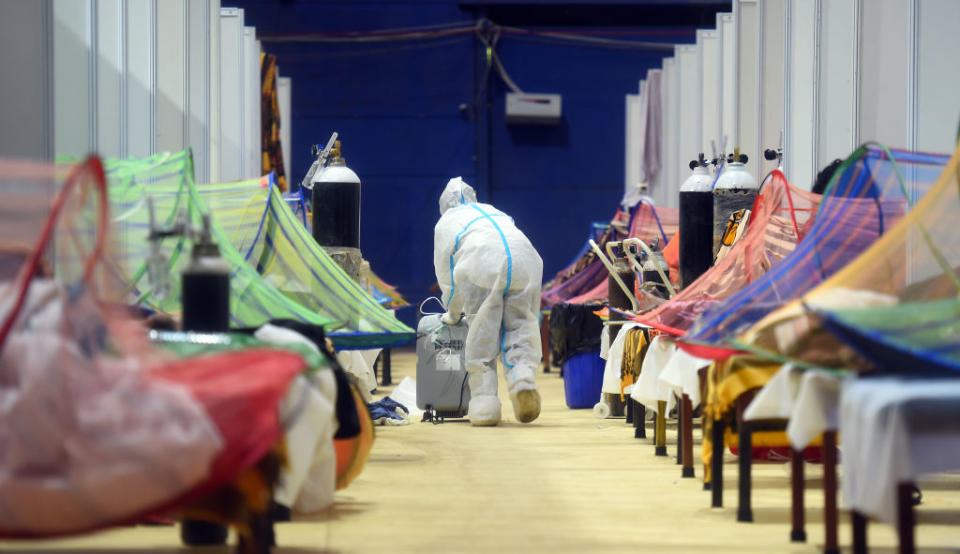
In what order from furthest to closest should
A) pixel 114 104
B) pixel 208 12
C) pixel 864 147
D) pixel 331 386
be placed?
pixel 208 12 → pixel 114 104 → pixel 864 147 → pixel 331 386

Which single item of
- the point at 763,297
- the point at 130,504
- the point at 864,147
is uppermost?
the point at 864,147

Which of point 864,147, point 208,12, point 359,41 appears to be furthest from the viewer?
point 359,41

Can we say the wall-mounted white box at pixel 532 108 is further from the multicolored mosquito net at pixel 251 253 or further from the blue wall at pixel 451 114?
the multicolored mosquito net at pixel 251 253

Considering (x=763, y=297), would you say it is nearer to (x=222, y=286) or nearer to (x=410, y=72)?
(x=222, y=286)

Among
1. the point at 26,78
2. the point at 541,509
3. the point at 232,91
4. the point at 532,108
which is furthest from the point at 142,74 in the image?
the point at 532,108

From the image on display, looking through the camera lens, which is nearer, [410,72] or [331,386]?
[331,386]

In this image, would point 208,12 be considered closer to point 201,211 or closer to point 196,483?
point 201,211

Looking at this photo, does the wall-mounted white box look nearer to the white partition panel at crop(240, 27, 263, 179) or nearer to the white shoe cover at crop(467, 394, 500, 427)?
the white partition panel at crop(240, 27, 263, 179)

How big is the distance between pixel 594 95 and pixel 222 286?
1274cm

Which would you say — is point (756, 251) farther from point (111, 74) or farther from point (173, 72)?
point (173, 72)

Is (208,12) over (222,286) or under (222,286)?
over

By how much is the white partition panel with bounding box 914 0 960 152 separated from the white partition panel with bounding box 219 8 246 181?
626cm

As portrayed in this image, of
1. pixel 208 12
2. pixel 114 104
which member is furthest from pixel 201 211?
pixel 208 12

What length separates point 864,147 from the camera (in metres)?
4.38
